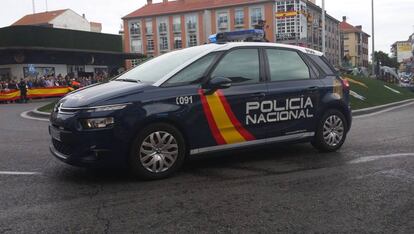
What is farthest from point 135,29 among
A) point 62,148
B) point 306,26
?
point 62,148

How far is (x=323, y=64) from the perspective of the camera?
23.7ft

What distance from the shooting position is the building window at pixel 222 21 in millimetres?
77938

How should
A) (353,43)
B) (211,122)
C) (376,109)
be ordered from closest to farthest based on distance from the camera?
1. (211,122)
2. (376,109)
3. (353,43)

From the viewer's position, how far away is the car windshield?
5.87 meters

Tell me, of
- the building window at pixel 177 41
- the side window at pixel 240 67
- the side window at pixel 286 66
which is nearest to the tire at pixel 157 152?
the side window at pixel 240 67

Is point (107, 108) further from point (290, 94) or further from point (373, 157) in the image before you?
point (373, 157)

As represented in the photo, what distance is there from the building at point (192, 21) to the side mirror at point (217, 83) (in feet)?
216

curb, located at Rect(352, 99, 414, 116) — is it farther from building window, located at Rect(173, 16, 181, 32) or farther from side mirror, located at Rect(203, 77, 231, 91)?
building window, located at Rect(173, 16, 181, 32)

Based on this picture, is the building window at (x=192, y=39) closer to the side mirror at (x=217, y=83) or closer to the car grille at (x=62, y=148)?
the side mirror at (x=217, y=83)

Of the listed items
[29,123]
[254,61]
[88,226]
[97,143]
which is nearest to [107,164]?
[97,143]

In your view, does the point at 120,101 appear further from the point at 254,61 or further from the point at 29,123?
the point at 29,123

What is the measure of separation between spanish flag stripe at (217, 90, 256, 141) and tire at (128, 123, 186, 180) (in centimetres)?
72

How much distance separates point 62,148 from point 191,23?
7692 cm

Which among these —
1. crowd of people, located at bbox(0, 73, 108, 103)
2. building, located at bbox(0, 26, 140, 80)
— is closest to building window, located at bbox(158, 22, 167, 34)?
building, located at bbox(0, 26, 140, 80)
